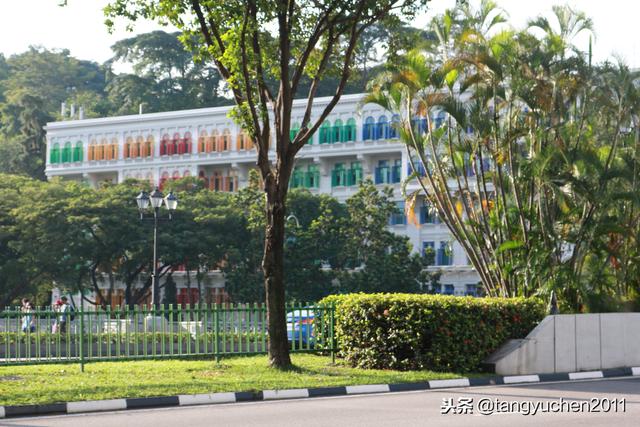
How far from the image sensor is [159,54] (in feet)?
254

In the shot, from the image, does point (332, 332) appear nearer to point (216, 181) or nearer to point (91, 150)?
point (216, 181)

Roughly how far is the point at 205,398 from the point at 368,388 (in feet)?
9.22

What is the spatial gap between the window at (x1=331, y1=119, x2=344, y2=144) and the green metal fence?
140ft

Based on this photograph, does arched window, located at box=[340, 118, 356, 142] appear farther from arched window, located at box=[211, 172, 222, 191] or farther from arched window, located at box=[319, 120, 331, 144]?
arched window, located at box=[211, 172, 222, 191]

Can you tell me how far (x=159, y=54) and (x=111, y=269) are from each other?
25.9 metres

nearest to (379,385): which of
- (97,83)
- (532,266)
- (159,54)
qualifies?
(532,266)

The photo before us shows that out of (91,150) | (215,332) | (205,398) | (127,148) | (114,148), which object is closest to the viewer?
(205,398)

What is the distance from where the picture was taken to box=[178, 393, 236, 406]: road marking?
47.7 ft

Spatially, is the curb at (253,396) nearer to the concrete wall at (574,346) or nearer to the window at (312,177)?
the concrete wall at (574,346)

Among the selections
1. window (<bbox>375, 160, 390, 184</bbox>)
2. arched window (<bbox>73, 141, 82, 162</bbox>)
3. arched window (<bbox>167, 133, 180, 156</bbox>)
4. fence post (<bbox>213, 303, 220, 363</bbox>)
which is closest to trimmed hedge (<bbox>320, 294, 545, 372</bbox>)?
fence post (<bbox>213, 303, 220, 363</bbox>)

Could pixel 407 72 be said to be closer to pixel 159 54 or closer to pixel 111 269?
pixel 111 269

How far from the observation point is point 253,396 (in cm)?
1517

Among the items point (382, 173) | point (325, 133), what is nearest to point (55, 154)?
point (325, 133)

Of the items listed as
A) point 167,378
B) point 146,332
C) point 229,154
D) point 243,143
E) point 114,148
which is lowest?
point 167,378
